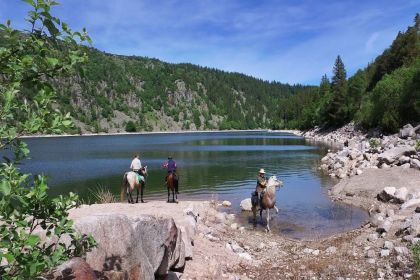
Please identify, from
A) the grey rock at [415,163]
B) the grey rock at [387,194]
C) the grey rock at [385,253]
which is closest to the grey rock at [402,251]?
the grey rock at [385,253]

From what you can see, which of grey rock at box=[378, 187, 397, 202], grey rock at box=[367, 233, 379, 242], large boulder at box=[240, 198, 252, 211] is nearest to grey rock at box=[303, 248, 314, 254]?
grey rock at box=[367, 233, 379, 242]

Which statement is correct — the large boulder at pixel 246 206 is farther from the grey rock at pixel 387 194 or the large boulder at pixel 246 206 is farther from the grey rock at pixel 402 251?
the grey rock at pixel 402 251

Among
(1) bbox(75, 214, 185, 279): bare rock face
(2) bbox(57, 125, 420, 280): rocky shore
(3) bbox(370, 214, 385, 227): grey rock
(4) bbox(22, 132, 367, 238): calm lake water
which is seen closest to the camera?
(1) bbox(75, 214, 185, 279): bare rock face

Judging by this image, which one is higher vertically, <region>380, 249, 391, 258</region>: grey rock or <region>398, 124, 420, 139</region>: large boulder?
<region>398, 124, 420, 139</region>: large boulder

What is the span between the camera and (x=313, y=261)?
14.8m

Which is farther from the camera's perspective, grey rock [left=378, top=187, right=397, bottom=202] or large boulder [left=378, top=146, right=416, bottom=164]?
large boulder [left=378, top=146, right=416, bottom=164]

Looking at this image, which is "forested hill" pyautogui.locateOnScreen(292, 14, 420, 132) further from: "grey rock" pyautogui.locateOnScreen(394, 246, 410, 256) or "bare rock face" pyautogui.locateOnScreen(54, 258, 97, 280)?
"bare rock face" pyautogui.locateOnScreen(54, 258, 97, 280)

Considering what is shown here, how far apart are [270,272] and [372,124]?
7543 cm

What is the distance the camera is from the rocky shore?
8.45 metres

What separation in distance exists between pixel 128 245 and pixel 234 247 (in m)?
8.72

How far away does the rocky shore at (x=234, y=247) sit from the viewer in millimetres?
8447

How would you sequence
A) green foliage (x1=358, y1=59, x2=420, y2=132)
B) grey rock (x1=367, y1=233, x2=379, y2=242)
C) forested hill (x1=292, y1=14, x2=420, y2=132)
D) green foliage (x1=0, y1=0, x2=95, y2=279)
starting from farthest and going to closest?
forested hill (x1=292, y1=14, x2=420, y2=132) → green foliage (x1=358, y1=59, x2=420, y2=132) → grey rock (x1=367, y1=233, x2=379, y2=242) → green foliage (x1=0, y1=0, x2=95, y2=279)

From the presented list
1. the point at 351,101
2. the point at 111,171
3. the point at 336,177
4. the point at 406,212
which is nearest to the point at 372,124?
the point at 351,101

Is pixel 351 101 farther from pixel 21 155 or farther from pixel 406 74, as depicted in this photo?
pixel 21 155
